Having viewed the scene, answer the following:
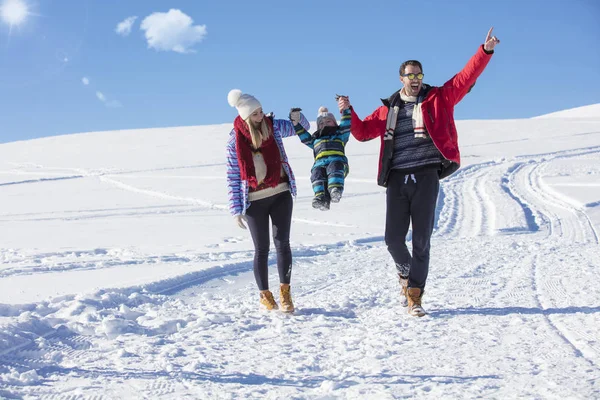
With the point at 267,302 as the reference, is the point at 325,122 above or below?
above

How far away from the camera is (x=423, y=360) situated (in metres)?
2.97

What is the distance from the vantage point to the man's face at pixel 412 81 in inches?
159

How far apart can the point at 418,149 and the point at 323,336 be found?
1.50 meters

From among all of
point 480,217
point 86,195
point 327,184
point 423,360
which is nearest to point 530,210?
point 480,217

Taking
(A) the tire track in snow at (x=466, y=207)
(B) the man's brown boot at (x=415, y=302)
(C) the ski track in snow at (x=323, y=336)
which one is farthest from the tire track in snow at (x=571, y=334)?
(A) the tire track in snow at (x=466, y=207)

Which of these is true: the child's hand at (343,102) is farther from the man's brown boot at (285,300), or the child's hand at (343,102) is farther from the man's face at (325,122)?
the man's brown boot at (285,300)

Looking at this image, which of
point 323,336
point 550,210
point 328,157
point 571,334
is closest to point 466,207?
point 550,210

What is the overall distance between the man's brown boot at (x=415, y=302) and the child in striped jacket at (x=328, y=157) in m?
0.90

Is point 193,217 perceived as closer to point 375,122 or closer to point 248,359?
point 375,122

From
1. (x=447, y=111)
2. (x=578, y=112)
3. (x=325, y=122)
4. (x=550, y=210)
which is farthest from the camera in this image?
(x=578, y=112)

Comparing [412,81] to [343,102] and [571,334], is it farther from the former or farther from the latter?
[571,334]

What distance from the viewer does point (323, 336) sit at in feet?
11.6

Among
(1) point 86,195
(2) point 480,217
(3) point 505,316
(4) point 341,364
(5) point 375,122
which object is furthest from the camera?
(1) point 86,195

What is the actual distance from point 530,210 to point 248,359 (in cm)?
980
